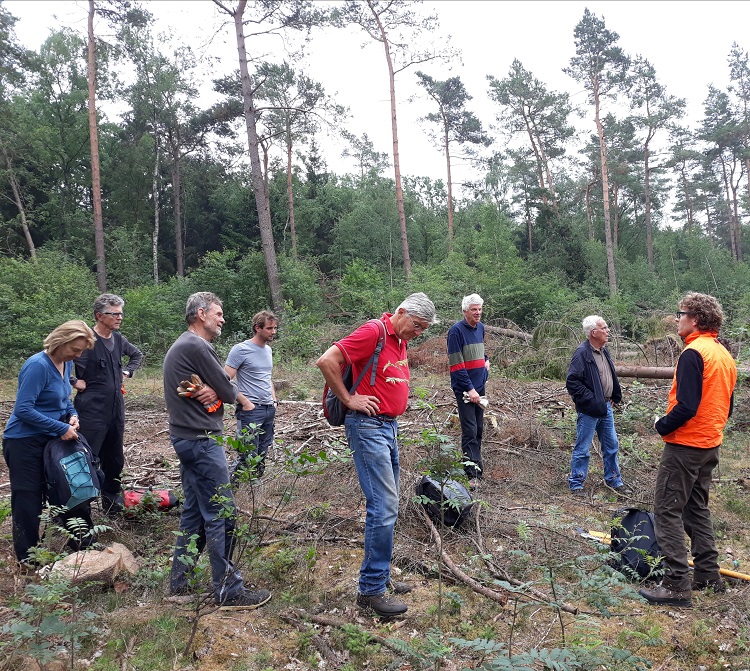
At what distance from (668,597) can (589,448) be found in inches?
88.8

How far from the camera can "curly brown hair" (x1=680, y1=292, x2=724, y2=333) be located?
361 centimetres

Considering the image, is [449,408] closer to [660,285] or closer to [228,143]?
[660,285]

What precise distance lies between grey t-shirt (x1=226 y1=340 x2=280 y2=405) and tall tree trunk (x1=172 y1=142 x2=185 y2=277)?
92.5 ft

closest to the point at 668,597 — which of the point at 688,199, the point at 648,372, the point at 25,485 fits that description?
the point at 25,485

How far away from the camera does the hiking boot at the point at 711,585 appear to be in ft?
12.2

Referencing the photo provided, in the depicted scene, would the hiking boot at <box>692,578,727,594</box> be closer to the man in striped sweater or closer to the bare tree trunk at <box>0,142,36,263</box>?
the man in striped sweater

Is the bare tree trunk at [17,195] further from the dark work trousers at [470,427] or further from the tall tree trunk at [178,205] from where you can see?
the dark work trousers at [470,427]

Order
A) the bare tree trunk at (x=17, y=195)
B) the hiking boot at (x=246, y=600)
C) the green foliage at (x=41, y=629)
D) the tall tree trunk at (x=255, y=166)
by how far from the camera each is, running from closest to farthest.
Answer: the green foliage at (x=41, y=629) < the hiking boot at (x=246, y=600) < the tall tree trunk at (x=255, y=166) < the bare tree trunk at (x=17, y=195)

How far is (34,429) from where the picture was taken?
140 inches

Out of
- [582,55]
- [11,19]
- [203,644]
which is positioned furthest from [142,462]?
[11,19]

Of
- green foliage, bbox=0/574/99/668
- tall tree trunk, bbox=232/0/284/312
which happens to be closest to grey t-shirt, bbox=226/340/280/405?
green foliage, bbox=0/574/99/668

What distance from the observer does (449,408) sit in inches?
316

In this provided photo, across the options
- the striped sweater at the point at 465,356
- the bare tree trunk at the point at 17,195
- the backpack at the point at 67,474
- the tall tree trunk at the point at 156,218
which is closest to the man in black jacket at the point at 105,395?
the backpack at the point at 67,474

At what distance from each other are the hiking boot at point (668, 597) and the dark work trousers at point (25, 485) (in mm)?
3722
